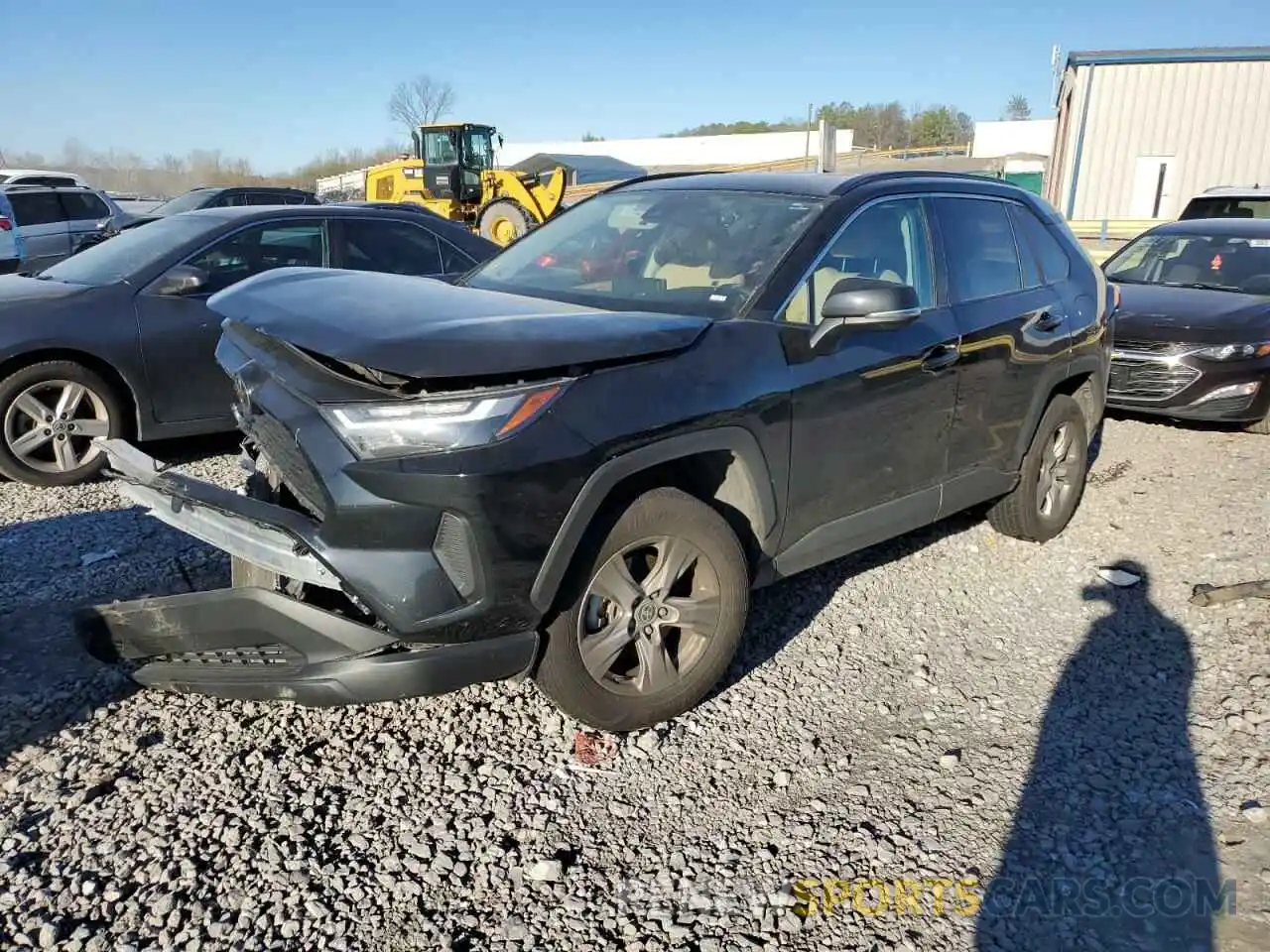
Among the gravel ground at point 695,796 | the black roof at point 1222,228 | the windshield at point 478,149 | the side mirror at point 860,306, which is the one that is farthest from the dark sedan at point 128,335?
the windshield at point 478,149

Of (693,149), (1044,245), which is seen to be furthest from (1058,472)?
(693,149)

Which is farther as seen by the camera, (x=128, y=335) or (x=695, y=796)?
(x=128, y=335)

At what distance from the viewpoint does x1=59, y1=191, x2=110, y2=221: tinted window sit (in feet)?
52.9

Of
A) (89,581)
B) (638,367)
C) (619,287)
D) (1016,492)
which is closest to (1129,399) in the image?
(1016,492)

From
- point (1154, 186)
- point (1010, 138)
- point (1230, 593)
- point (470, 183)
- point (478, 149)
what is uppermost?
point (1010, 138)

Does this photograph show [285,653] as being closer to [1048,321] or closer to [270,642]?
[270,642]

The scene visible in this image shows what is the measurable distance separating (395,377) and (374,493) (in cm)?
34

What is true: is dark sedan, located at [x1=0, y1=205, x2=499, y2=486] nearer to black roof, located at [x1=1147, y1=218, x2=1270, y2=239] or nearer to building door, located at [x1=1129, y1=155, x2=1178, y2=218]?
black roof, located at [x1=1147, y1=218, x2=1270, y2=239]

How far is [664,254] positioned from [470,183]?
18170 mm

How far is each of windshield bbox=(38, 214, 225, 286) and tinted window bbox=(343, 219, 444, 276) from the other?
2.71 ft

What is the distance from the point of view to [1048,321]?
462 cm

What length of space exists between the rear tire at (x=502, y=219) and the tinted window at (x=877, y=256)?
51.7ft

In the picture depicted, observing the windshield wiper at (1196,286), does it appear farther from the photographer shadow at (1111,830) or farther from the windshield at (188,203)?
the windshield at (188,203)

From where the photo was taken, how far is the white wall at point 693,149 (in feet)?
206
